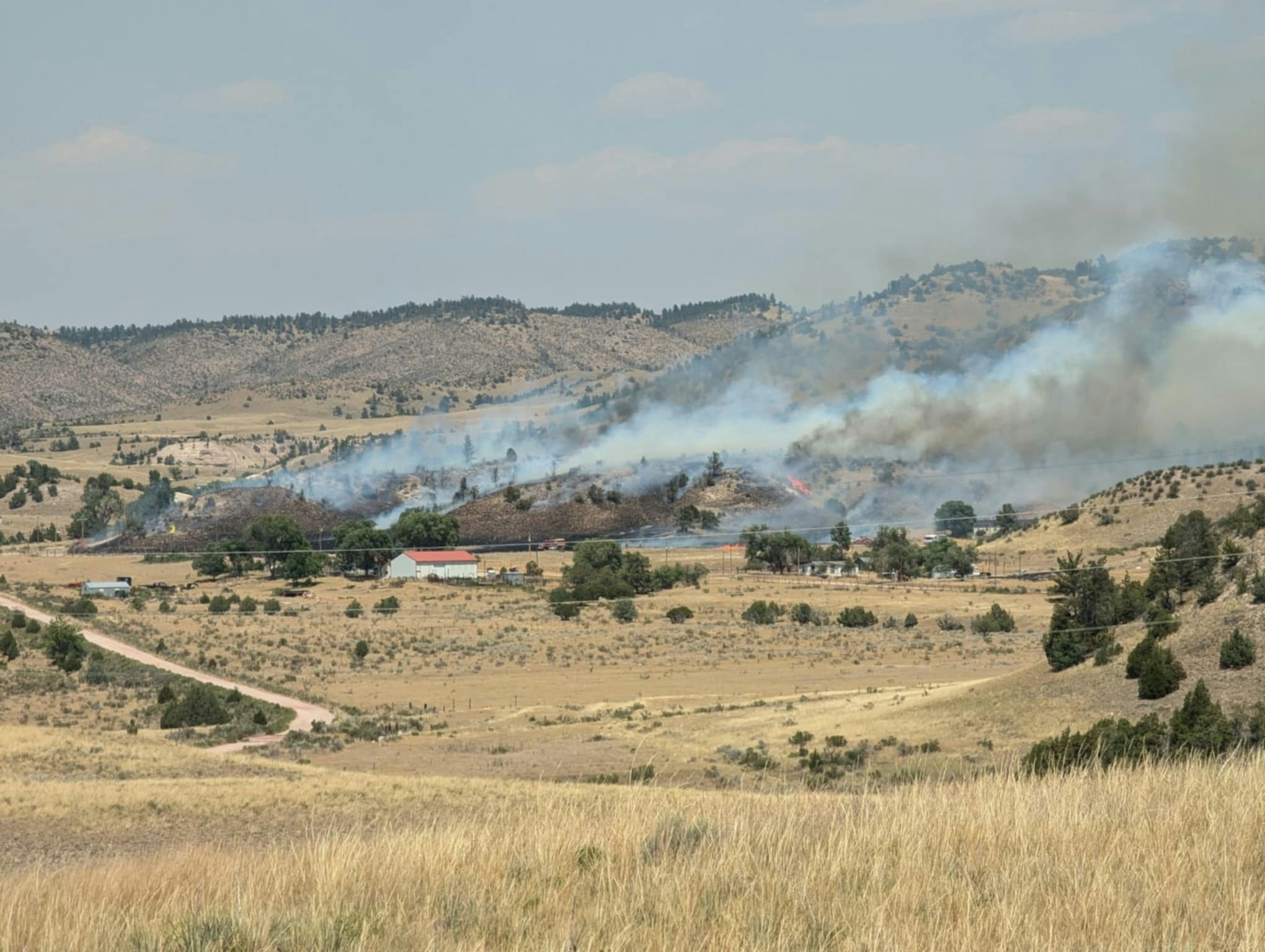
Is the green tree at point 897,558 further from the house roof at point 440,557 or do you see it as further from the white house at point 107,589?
the white house at point 107,589

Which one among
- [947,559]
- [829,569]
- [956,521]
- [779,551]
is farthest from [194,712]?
[956,521]

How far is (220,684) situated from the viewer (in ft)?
265

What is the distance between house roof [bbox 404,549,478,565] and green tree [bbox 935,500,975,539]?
5667 centimetres

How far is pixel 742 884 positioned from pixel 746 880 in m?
0.09

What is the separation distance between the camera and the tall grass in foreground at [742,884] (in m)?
8.91

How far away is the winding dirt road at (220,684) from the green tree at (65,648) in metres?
3.46

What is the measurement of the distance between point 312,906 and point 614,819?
11.1ft

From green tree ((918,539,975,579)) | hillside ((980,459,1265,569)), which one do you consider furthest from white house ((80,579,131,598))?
hillside ((980,459,1265,569))

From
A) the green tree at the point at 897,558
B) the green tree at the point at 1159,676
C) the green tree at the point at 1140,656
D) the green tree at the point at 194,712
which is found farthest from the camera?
the green tree at the point at 897,558

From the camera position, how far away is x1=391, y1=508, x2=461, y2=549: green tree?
154 meters

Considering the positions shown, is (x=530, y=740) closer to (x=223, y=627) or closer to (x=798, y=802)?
(x=798, y=802)

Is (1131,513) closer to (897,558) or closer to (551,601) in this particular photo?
(897,558)

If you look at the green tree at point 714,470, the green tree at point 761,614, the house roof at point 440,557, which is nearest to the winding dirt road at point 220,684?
the house roof at point 440,557

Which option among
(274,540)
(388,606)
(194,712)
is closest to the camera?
(194,712)
